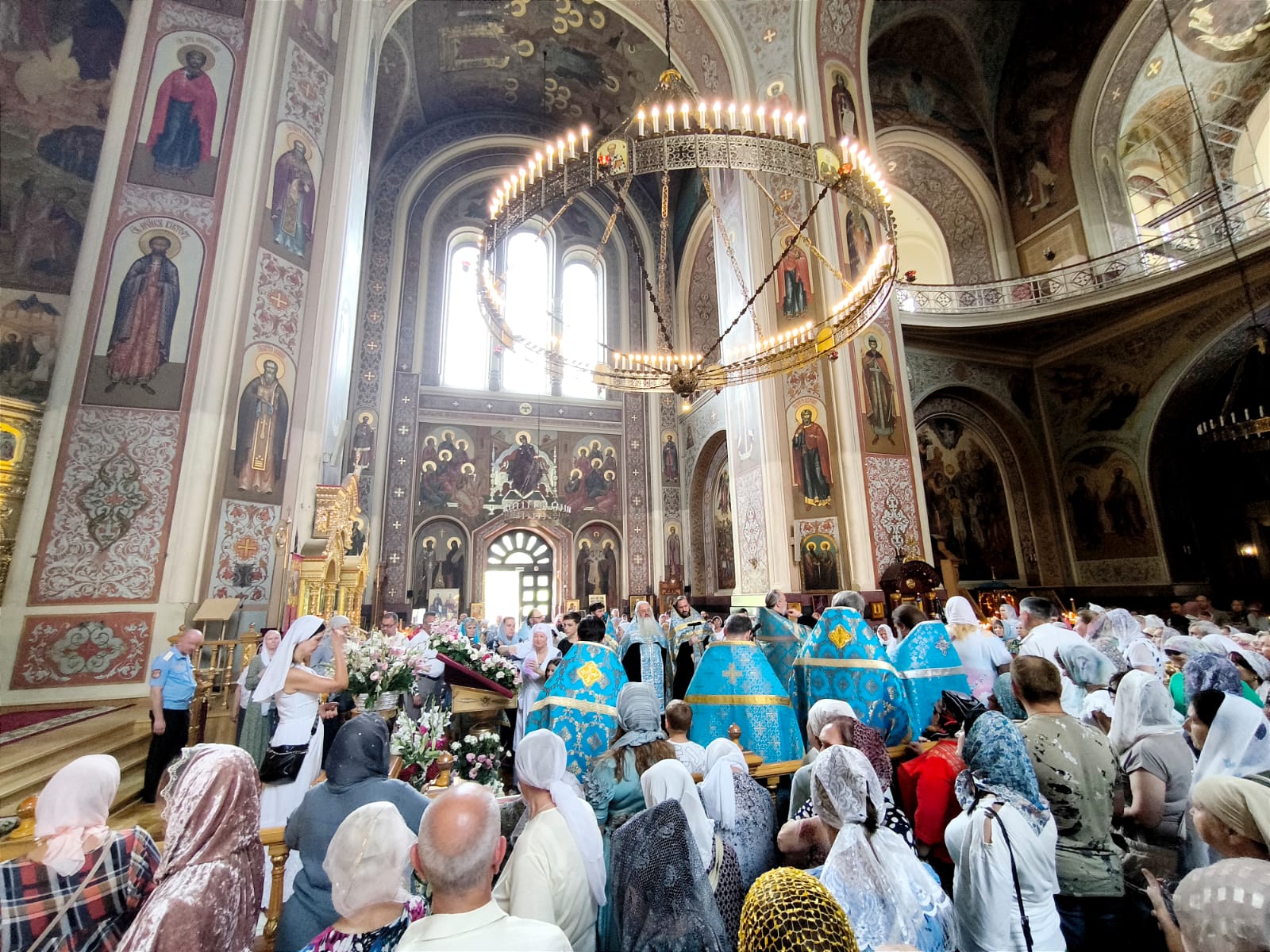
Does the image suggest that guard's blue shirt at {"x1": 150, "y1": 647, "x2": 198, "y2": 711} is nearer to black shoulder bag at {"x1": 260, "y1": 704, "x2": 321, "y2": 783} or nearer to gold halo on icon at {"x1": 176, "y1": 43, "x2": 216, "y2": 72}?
black shoulder bag at {"x1": 260, "y1": 704, "x2": 321, "y2": 783}

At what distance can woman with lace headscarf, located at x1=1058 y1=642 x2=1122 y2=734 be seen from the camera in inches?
123

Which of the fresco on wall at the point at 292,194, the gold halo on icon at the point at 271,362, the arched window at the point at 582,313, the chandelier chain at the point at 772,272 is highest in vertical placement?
the arched window at the point at 582,313

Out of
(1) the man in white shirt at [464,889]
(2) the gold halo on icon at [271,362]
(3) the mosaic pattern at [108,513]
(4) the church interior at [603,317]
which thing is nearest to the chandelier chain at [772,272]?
(4) the church interior at [603,317]

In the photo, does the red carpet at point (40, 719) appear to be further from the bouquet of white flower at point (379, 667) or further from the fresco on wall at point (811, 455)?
the fresco on wall at point (811, 455)

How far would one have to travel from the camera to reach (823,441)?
387 inches

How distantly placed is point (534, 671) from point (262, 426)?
3775mm

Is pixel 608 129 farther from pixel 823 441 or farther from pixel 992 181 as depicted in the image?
pixel 823 441

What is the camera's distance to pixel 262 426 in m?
6.04

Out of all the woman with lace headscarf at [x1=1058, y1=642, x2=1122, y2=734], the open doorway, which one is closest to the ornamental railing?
the woman with lace headscarf at [x1=1058, y1=642, x2=1122, y2=734]

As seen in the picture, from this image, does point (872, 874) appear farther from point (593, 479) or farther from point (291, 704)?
point (593, 479)

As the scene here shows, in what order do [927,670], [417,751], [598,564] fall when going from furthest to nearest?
1. [598,564]
2. [927,670]
3. [417,751]

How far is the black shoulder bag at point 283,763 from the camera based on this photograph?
286 centimetres

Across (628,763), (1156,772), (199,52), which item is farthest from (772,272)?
(199,52)

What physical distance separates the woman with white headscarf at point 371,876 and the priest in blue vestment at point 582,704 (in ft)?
6.80
